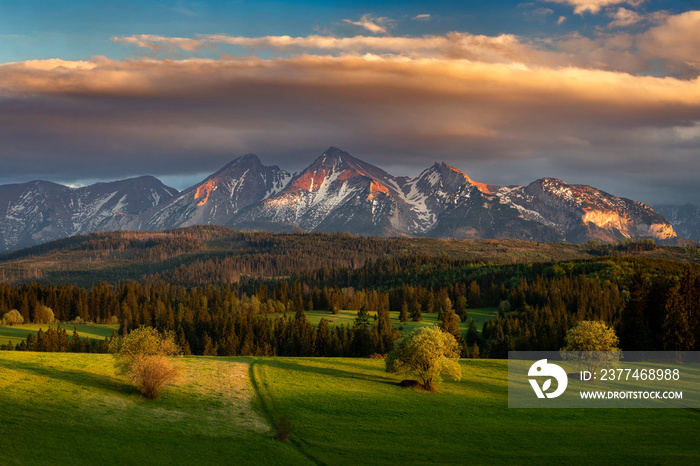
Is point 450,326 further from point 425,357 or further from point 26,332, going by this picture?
point 26,332

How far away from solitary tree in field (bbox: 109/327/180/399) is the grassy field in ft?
6.22

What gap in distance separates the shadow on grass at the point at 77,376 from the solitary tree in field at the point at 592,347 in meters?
69.6

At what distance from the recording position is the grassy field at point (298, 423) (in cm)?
5316

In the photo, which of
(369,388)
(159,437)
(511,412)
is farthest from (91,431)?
(511,412)

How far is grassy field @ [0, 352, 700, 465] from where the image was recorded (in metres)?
53.2

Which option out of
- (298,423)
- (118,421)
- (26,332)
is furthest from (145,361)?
(26,332)

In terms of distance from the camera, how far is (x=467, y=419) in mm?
68875

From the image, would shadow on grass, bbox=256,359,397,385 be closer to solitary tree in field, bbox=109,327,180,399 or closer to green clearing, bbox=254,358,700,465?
green clearing, bbox=254,358,700,465

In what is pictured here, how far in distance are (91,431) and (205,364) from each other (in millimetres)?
34643

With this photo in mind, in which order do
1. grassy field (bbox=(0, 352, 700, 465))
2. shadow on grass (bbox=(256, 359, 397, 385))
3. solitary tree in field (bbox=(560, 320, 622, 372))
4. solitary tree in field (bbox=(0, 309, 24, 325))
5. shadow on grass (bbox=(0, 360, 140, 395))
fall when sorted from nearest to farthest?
1. grassy field (bbox=(0, 352, 700, 465))
2. shadow on grass (bbox=(0, 360, 140, 395))
3. shadow on grass (bbox=(256, 359, 397, 385))
4. solitary tree in field (bbox=(560, 320, 622, 372))
5. solitary tree in field (bbox=(0, 309, 24, 325))

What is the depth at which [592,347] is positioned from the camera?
93438 mm

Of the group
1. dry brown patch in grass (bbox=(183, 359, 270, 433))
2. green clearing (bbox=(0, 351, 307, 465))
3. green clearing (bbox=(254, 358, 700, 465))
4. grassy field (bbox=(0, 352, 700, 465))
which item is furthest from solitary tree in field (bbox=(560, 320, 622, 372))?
green clearing (bbox=(0, 351, 307, 465))

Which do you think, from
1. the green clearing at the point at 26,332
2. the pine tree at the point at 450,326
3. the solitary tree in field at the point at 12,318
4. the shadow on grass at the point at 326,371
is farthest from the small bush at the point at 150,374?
the solitary tree in field at the point at 12,318

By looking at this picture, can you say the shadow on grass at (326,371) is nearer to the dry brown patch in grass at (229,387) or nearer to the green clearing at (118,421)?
the dry brown patch in grass at (229,387)
